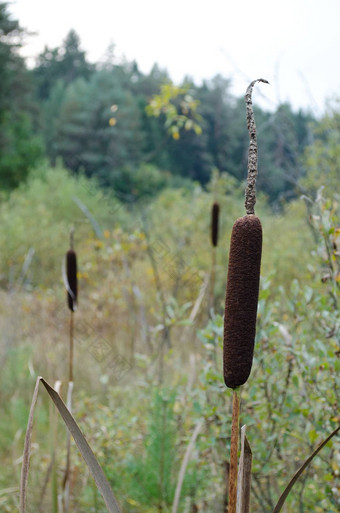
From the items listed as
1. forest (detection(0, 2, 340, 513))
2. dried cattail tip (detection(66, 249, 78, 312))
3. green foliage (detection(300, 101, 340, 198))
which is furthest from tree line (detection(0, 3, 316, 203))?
dried cattail tip (detection(66, 249, 78, 312))

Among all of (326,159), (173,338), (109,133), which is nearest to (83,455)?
(173,338)

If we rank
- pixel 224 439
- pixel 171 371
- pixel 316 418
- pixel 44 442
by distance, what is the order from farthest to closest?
pixel 171 371, pixel 44 442, pixel 224 439, pixel 316 418

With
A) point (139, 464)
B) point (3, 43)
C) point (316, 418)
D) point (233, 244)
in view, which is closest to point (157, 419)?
point (139, 464)

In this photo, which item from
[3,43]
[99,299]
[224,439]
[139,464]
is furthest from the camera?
[3,43]

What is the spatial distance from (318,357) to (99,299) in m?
5.85

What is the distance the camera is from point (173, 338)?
18.5 feet

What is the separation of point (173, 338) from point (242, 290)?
4966mm

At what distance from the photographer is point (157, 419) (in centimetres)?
206

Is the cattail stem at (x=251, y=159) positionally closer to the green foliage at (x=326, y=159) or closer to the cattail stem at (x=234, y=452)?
the cattail stem at (x=234, y=452)

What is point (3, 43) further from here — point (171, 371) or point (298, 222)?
point (171, 371)

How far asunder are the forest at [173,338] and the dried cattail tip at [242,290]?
398mm

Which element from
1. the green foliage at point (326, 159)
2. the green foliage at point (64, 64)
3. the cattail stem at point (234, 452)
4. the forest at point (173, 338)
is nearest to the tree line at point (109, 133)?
the forest at point (173, 338)

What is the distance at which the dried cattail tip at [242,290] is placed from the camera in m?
0.74

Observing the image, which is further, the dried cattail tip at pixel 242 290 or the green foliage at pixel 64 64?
the green foliage at pixel 64 64
